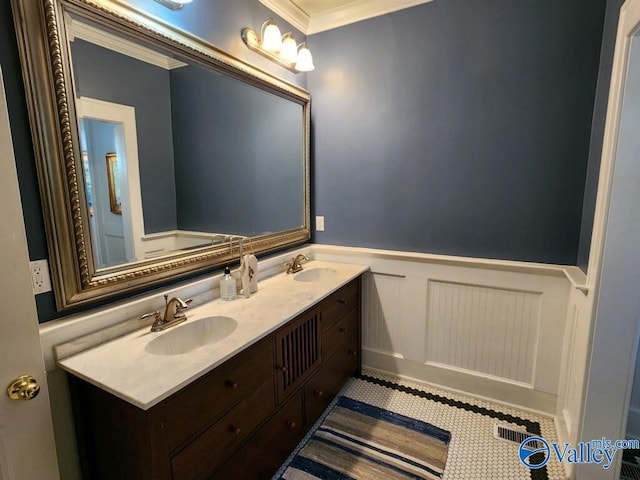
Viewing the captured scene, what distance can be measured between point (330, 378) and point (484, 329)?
100 centimetres

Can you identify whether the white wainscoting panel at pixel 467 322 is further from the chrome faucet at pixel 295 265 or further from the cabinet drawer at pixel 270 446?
the cabinet drawer at pixel 270 446

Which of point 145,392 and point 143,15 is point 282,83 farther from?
point 145,392

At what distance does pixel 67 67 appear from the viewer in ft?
3.58

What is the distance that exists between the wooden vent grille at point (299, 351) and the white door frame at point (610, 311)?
48.1 inches

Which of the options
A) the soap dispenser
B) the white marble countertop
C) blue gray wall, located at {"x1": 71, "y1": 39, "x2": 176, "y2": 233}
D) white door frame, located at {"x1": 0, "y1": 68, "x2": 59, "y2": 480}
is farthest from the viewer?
the soap dispenser

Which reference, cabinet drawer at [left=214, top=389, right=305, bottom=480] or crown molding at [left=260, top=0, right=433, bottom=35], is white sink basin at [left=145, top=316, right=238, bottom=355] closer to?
cabinet drawer at [left=214, top=389, right=305, bottom=480]

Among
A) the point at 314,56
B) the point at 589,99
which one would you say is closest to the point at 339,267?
the point at 314,56

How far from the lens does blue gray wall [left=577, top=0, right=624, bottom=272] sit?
1442 mm

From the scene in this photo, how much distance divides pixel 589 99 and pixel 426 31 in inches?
37.4

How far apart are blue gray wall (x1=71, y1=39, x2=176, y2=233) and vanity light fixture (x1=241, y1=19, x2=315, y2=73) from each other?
631mm

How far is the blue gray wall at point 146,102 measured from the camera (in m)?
1.19

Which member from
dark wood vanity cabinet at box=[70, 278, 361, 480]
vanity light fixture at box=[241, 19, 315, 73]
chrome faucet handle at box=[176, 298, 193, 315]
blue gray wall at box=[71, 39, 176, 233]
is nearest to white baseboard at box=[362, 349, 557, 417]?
dark wood vanity cabinet at box=[70, 278, 361, 480]

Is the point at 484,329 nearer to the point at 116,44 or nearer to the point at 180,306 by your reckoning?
the point at 180,306

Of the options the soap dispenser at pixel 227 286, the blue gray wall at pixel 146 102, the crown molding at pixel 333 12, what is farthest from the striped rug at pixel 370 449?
the crown molding at pixel 333 12
